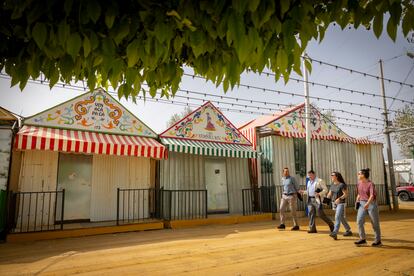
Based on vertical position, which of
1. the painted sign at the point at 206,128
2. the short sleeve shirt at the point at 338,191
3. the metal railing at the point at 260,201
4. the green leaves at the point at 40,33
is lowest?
the metal railing at the point at 260,201

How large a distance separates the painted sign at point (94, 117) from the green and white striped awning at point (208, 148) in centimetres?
83

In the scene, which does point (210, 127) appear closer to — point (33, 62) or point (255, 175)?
point (255, 175)

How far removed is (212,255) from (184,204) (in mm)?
5159

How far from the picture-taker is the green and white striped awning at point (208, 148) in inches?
384

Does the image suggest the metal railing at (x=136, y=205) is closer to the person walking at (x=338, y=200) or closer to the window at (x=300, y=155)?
the person walking at (x=338, y=200)

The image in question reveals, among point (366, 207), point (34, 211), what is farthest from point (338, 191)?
point (34, 211)

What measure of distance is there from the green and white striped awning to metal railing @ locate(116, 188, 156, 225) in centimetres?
193

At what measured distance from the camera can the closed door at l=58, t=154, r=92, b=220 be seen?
29.1ft

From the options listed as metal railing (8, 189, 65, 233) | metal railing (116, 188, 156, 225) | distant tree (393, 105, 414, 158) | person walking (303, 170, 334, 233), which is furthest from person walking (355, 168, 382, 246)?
distant tree (393, 105, 414, 158)

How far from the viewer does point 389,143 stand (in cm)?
1492

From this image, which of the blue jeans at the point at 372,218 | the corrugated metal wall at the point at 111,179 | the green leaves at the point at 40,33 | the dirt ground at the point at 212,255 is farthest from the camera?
the corrugated metal wall at the point at 111,179

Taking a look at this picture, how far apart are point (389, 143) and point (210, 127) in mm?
10455

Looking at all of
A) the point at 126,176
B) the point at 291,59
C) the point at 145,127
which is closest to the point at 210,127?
the point at 145,127

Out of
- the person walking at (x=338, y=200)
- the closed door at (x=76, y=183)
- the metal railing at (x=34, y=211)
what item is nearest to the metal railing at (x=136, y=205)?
the closed door at (x=76, y=183)
